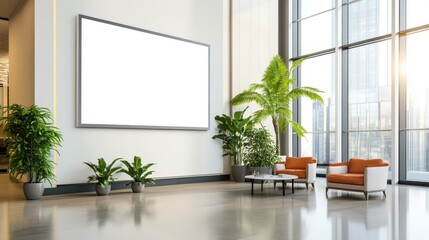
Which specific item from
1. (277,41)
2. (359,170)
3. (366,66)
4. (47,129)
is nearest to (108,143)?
(47,129)

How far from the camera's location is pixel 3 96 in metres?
18.0

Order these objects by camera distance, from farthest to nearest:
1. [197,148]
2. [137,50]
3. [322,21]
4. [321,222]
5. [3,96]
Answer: [3,96], [322,21], [197,148], [137,50], [321,222]

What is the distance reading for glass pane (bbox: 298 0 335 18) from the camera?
13180mm

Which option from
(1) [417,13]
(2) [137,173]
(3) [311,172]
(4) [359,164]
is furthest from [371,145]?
(2) [137,173]

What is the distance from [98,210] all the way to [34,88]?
340 centimetres

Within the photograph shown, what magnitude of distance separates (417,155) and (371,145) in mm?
1454

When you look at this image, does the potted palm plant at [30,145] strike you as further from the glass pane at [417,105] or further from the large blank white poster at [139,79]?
the glass pane at [417,105]

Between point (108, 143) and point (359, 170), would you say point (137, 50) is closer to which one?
point (108, 143)

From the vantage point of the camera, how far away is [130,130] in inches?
372

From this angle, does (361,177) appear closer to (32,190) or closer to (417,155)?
(417,155)

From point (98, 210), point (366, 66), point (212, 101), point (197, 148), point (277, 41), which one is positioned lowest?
point (98, 210)

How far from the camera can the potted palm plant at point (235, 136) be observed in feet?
37.3

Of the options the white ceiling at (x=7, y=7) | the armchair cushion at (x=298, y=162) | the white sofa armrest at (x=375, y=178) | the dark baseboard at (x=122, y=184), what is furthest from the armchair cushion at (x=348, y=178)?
the white ceiling at (x=7, y=7)

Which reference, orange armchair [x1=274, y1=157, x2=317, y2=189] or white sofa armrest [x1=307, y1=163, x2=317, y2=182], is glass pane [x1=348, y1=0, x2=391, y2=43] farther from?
white sofa armrest [x1=307, y1=163, x2=317, y2=182]
